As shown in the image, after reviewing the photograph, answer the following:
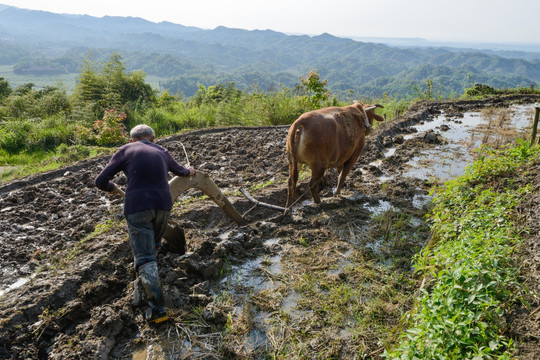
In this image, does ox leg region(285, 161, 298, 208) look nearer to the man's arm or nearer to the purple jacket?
the purple jacket

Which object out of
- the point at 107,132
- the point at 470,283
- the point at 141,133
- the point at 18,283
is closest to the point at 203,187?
the point at 141,133

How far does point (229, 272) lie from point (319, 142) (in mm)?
2313

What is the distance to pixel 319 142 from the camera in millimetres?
5203

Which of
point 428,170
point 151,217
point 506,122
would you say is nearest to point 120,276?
point 151,217

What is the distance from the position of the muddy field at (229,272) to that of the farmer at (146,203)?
0.37 m

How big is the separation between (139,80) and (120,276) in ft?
50.1

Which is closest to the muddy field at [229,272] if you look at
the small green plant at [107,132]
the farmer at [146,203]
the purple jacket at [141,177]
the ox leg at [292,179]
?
the ox leg at [292,179]

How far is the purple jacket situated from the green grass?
2336 mm

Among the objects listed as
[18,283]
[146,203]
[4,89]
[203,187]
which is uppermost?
[4,89]

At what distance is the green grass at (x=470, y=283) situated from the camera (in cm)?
236

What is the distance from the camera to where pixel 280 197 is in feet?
19.8

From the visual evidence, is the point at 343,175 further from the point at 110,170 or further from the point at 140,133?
the point at 110,170

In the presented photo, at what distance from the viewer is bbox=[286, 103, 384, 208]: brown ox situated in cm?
519

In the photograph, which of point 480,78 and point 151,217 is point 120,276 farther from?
point 480,78
